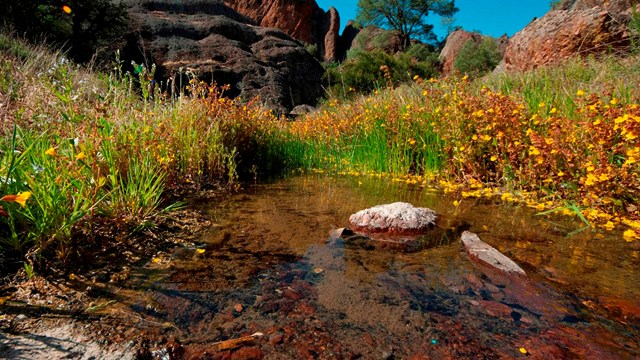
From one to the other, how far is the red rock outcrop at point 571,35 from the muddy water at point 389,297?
7.35 metres

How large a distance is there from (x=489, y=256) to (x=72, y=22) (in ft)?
52.5

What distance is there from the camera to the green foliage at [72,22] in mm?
10602

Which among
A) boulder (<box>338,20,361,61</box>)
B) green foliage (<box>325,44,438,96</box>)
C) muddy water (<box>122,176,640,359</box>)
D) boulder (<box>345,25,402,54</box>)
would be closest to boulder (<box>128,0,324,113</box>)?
green foliage (<box>325,44,438,96</box>)

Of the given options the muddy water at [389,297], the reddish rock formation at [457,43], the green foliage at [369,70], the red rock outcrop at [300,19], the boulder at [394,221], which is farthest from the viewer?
the red rock outcrop at [300,19]

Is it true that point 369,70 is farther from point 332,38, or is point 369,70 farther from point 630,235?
point 332,38

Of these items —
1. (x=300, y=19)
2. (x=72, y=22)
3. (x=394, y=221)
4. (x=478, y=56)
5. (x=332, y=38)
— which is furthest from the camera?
(x=332, y=38)

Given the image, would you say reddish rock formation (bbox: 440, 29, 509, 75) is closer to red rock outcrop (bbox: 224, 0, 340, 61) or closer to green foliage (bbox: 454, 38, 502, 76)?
green foliage (bbox: 454, 38, 502, 76)

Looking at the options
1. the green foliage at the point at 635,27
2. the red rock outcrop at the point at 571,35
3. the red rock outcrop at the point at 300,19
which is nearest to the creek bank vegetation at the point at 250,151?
the green foliage at the point at 635,27

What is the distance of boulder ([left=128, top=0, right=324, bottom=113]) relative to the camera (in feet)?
44.7

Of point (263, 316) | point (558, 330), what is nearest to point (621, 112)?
point (558, 330)

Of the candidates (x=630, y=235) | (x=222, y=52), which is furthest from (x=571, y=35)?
(x=222, y=52)

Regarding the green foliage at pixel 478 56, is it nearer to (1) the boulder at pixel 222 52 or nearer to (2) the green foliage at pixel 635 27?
(1) the boulder at pixel 222 52

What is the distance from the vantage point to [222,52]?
14672 mm

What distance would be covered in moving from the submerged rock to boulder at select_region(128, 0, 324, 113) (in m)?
11.6
